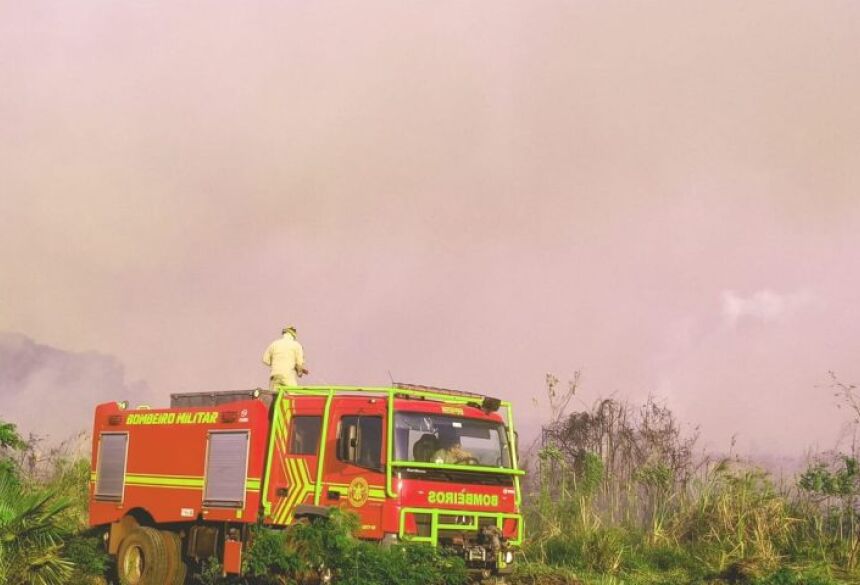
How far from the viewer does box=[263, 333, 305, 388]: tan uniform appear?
16016 mm

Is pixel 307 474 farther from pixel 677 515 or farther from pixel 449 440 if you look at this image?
pixel 677 515

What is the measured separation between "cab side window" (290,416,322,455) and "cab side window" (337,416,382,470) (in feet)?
1.72

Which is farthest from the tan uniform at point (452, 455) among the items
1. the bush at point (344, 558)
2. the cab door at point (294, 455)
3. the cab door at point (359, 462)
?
the cab door at point (294, 455)

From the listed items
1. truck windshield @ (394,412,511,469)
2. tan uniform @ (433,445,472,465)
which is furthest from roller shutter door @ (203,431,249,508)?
tan uniform @ (433,445,472,465)

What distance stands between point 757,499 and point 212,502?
28.9 ft

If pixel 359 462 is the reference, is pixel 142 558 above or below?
below

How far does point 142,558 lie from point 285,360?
3702 millimetres

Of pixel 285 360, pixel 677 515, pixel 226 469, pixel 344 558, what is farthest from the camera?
pixel 677 515

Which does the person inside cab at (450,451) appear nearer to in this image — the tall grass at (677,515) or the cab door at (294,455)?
the cab door at (294,455)

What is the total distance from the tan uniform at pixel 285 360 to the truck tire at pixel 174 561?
2.78 m

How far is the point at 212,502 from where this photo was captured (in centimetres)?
1432

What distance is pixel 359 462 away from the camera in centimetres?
1277

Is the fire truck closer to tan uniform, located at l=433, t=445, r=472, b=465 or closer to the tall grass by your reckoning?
tan uniform, located at l=433, t=445, r=472, b=465

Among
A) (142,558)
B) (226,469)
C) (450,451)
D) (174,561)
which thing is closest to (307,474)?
(226,469)
